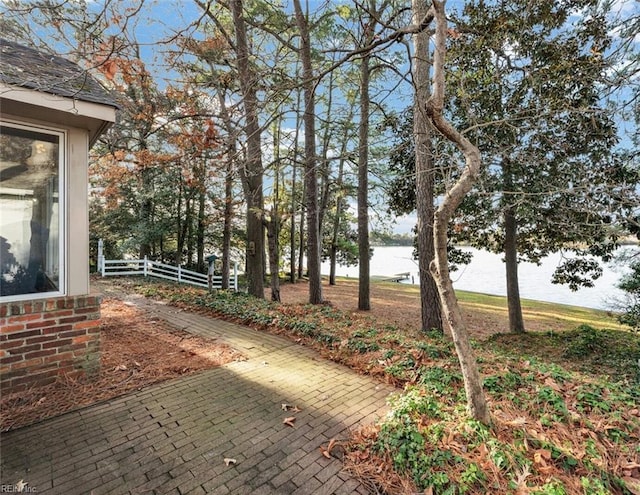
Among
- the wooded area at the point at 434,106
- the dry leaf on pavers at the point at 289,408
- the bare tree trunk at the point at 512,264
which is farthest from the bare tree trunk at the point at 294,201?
the bare tree trunk at the point at 512,264

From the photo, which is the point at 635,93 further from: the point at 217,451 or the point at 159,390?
the point at 159,390

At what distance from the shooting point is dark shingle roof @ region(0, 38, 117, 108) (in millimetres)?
2766

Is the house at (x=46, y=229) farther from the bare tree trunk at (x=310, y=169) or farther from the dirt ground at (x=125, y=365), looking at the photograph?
the bare tree trunk at (x=310, y=169)

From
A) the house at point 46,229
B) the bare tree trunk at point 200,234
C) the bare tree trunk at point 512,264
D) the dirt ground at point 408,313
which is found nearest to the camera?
the house at point 46,229

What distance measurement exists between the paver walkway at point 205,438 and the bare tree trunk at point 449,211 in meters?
0.90

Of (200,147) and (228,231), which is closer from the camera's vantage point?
(200,147)

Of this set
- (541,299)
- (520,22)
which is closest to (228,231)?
(520,22)

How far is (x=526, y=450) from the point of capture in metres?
2.28

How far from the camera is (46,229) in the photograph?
3.25 meters

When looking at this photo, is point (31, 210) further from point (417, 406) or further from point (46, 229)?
point (417, 406)

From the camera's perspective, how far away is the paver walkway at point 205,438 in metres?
2.09

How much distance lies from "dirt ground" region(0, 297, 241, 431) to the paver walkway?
0.62ft

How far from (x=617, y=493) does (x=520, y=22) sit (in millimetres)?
6950

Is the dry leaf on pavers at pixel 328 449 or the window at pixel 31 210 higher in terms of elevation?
the window at pixel 31 210
